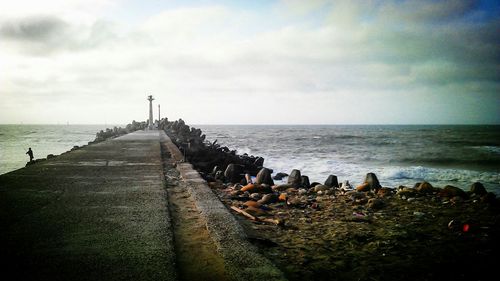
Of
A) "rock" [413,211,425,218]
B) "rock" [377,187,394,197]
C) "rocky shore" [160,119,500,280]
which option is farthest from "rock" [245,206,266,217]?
"rock" [377,187,394,197]

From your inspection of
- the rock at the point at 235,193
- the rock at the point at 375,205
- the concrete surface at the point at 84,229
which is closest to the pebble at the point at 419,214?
the rock at the point at 375,205

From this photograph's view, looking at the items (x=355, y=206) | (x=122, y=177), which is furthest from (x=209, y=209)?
(x=355, y=206)

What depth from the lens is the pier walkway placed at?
1.95 meters

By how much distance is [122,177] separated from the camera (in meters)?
5.00

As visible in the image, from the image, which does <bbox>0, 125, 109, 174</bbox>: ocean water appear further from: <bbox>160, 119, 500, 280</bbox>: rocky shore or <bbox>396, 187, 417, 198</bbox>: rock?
<bbox>396, 187, 417, 198</bbox>: rock

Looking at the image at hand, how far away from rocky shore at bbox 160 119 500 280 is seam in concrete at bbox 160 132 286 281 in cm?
42

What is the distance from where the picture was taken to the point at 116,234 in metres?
2.51

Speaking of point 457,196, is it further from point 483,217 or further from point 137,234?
point 137,234

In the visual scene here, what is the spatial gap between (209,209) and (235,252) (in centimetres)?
114

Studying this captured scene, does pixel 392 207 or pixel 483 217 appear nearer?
pixel 483 217

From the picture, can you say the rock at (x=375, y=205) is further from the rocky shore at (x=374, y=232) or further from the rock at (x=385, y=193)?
the rock at (x=385, y=193)

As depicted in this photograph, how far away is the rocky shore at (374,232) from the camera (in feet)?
9.04

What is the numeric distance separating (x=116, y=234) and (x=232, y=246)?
3.30 feet

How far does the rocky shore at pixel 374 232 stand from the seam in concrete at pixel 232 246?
0.42 metres
